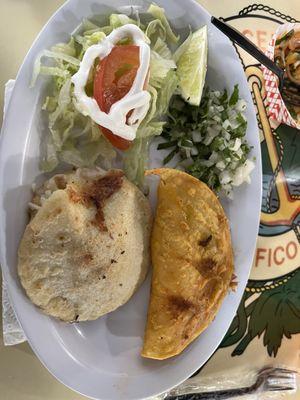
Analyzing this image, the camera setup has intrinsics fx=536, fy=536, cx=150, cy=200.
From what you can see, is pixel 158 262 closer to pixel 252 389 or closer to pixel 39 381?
pixel 39 381

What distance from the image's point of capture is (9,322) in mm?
1854

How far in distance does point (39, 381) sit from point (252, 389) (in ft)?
3.13

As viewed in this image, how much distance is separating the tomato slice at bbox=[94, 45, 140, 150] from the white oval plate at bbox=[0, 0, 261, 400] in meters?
0.20

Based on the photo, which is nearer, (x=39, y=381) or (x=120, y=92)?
(x=120, y=92)

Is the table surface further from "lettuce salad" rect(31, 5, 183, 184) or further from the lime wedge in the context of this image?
the lime wedge

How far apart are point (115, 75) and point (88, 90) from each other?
105 mm

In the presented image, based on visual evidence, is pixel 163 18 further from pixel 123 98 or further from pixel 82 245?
pixel 82 245

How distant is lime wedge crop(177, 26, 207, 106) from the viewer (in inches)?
78.8

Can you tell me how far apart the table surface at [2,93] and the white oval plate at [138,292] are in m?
0.15

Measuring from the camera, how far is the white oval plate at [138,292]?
176 cm

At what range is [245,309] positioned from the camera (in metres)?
2.36

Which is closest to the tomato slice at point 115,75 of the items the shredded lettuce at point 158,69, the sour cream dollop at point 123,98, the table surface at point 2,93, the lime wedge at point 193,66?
the sour cream dollop at point 123,98

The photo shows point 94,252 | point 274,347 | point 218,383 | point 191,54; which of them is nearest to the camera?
point 94,252

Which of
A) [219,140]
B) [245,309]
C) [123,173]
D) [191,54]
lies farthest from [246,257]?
[191,54]
